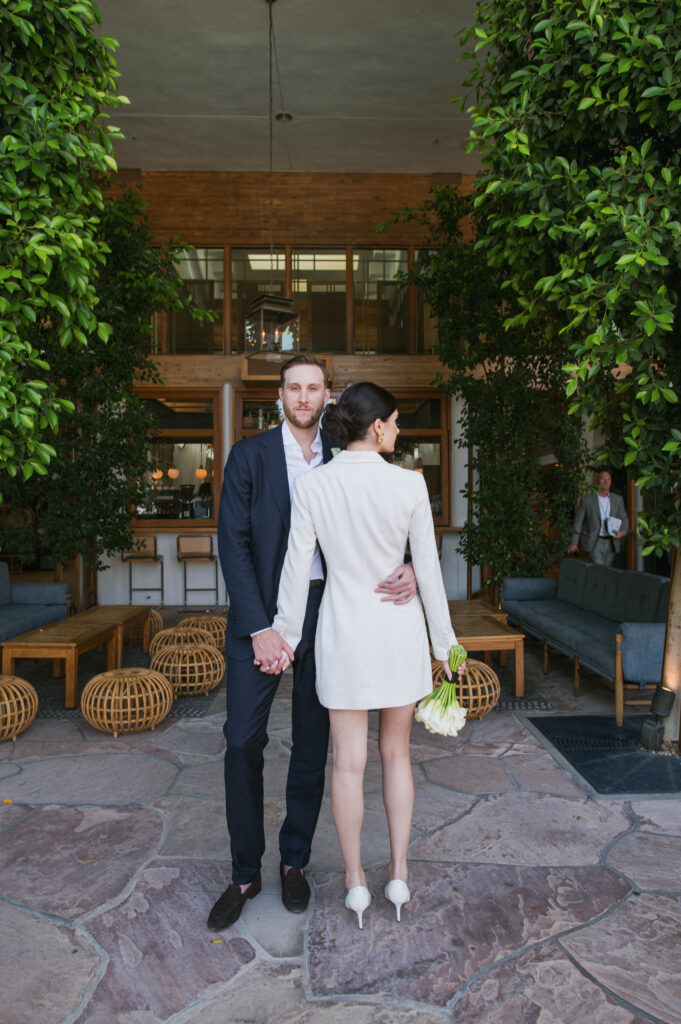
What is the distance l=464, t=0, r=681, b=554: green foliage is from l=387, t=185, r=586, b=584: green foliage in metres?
2.99

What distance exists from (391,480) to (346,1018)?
1.44 metres

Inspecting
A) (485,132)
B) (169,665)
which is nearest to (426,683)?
(485,132)

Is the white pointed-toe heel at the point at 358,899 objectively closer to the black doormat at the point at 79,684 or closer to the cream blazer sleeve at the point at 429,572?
the cream blazer sleeve at the point at 429,572

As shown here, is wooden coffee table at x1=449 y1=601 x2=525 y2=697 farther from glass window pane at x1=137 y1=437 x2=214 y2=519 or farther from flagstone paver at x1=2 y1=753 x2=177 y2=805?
glass window pane at x1=137 y1=437 x2=214 y2=519

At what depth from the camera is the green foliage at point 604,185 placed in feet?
9.74

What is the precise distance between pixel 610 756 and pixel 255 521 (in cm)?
262

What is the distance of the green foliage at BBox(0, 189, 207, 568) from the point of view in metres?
6.02

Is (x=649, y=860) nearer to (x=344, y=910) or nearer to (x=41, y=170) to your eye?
(x=344, y=910)

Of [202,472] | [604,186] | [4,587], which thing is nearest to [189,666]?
[4,587]

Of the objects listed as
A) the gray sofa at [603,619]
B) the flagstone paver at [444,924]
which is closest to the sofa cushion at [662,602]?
the gray sofa at [603,619]

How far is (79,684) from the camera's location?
554 centimetres

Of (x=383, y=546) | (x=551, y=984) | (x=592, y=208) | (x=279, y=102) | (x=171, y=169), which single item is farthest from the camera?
(x=171, y=169)

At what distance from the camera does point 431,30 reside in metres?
6.53

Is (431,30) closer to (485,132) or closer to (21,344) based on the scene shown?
(485,132)
